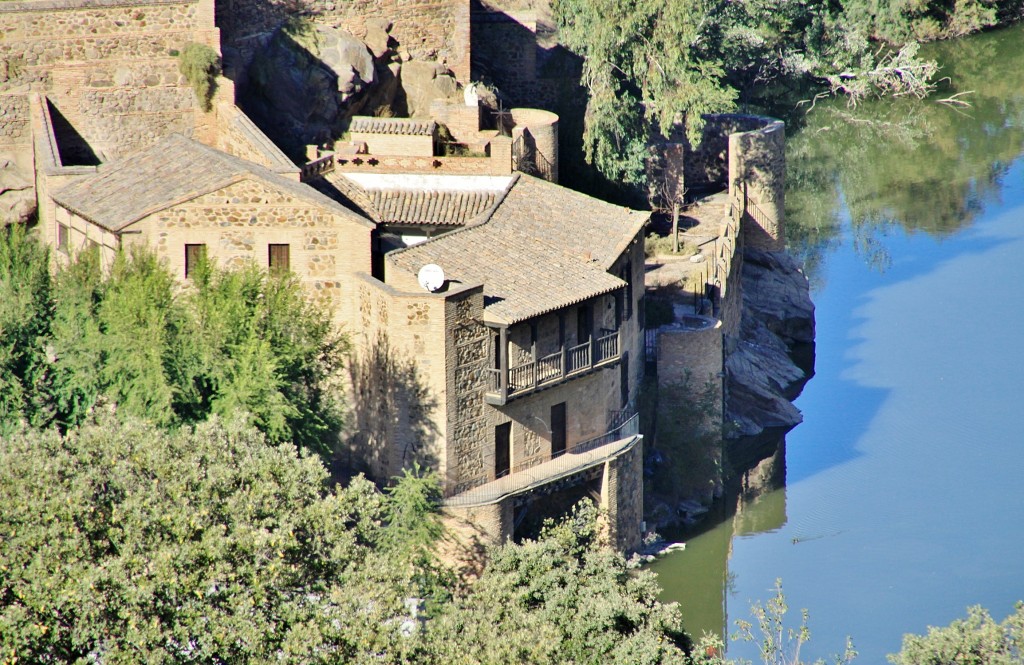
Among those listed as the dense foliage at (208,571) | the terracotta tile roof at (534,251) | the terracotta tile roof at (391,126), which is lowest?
the dense foliage at (208,571)

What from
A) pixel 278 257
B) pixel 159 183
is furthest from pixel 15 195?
pixel 278 257

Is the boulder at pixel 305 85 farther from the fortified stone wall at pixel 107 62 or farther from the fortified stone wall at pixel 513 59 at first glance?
the fortified stone wall at pixel 513 59

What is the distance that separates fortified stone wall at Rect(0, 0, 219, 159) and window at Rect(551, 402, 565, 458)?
12.1m

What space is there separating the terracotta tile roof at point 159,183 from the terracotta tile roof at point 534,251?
2.12m

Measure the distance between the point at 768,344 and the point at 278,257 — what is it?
20796 mm

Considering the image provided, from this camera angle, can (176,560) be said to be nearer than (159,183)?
Yes

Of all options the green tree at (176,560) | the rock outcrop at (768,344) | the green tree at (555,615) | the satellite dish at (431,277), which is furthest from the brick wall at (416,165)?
the green tree at (176,560)

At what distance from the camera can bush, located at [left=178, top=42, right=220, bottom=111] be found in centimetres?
4666

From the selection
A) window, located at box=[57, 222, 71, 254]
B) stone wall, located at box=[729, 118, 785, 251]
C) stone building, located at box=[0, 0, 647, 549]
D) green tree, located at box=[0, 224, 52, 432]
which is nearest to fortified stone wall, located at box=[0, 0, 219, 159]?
stone building, located at box=[0, 0, 647, 549]

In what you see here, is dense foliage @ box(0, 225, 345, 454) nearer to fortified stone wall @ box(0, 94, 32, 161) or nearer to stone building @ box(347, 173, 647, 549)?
stone building @ box(347, 173, 647, 549)

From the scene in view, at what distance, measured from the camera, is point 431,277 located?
3828 cm

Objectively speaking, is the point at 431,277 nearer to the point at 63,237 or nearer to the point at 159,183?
the point at 159,183

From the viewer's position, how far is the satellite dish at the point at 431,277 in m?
38.3

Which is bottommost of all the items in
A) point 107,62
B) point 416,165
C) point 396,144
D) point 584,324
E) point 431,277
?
point 584,324
